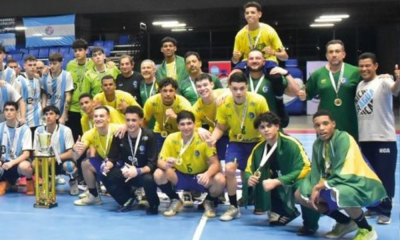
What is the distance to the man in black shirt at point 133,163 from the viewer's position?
5430 mm

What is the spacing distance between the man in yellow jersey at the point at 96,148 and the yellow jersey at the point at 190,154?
2.68ft

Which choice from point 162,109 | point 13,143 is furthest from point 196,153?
point 13,143

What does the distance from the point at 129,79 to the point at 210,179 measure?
2401 millimetres

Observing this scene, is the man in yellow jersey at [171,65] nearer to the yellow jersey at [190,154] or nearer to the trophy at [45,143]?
the yellow jersey at [190,154]

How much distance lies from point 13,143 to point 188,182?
9.26 ft

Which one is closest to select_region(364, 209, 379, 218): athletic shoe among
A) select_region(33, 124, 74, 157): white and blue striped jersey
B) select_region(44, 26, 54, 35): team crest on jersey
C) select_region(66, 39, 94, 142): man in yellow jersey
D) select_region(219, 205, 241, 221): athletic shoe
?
select_region(219, 205, 241, 221): athletic shoe

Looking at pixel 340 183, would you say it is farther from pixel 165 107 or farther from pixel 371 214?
pixel 165 107

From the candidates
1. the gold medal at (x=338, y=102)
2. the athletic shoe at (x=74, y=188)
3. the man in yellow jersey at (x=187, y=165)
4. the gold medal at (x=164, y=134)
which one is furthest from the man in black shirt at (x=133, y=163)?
the gold medal at (x=338, y=102)

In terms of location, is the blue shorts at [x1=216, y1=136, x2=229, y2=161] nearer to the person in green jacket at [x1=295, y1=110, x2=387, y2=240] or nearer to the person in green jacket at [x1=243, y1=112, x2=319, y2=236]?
the person in green jacket at [x1=243, y1=112, x2=319, y2=236]

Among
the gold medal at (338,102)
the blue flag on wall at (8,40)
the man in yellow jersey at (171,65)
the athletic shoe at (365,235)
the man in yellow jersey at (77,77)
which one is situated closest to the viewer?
the athletic shoe at (365,235)

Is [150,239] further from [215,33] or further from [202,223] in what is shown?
[215,33]

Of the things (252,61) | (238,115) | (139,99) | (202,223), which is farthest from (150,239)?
(139,99)

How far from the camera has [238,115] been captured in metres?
5.38

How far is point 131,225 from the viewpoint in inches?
199
